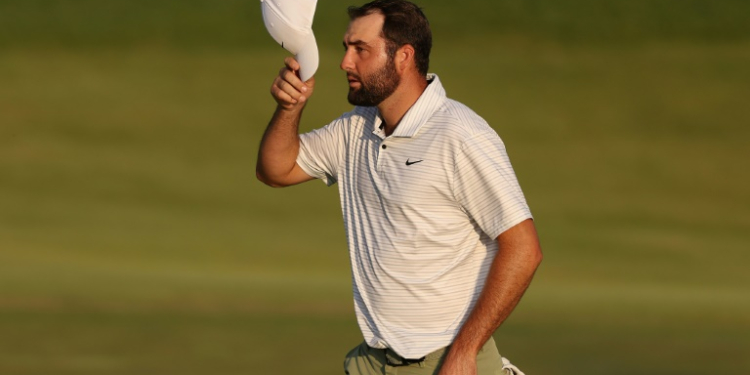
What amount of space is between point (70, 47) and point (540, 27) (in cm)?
561

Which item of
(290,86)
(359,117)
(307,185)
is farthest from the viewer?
(307,185)

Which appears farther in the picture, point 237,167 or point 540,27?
point 540,27

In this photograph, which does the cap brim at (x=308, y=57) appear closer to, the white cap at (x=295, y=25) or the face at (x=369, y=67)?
the white cap at (x=295, y=25)

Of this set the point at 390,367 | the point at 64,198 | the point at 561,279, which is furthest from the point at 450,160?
the point at 64,198

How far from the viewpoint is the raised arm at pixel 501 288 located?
12.4ft

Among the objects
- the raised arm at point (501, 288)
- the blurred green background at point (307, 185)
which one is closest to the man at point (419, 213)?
the raised arm at point (501, 288)

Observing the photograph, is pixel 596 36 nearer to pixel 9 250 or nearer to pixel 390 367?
pixel 9 250

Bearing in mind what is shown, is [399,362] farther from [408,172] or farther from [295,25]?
[295,25]

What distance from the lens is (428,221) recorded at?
3877mm

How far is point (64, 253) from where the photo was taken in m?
12.8

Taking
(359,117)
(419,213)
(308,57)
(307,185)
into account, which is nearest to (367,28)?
(308,57)

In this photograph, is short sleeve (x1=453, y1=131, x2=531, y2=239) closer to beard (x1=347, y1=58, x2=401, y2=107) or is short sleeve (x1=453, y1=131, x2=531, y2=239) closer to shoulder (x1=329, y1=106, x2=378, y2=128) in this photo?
beard (x1=347, y1=58, x2=401, y2=107)

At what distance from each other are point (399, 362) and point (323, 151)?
29.6 inches

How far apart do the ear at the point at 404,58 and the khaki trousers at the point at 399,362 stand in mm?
846
